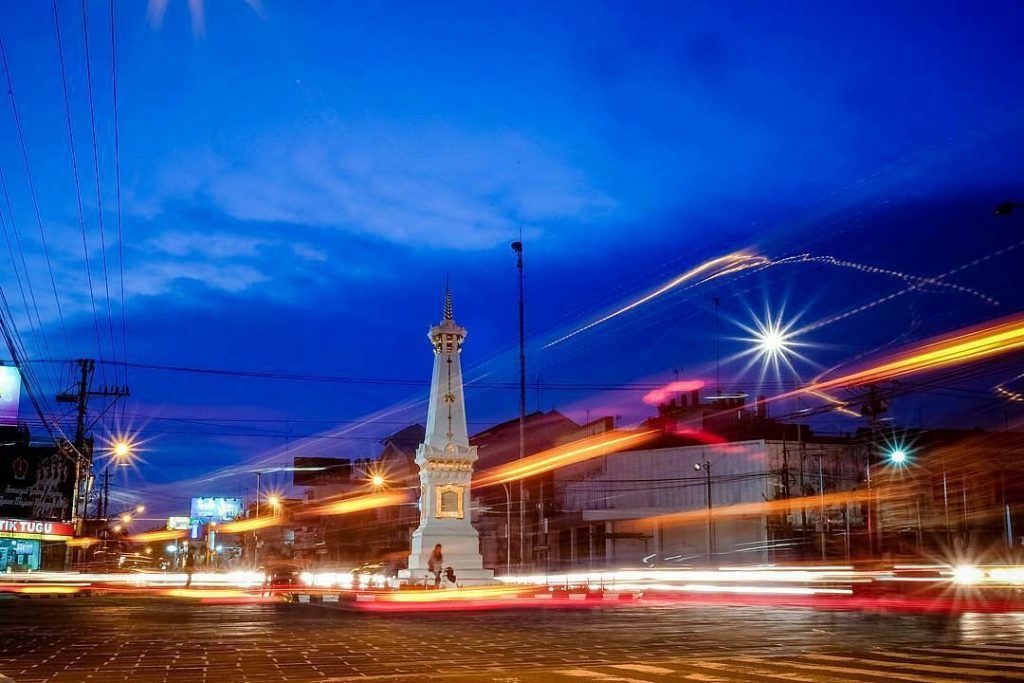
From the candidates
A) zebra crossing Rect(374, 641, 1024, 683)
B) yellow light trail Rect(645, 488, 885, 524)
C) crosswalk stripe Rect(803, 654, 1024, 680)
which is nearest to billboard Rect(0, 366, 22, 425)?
yellow light trail Rect(645, 488, 885, 524)

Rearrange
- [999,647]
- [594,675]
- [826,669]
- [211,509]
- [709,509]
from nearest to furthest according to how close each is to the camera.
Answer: [594,675]
[826,669]
[999,647]
[709,509]
[211,509]

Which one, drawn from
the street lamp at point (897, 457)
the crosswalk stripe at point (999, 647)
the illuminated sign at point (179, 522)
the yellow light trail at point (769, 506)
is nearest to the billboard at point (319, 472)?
the illuminated sign at point (179, 522)

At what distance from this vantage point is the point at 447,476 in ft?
121

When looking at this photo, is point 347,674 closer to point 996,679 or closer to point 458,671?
point 458,671

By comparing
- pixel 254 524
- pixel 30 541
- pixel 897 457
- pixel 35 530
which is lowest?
A: pixel 30 541

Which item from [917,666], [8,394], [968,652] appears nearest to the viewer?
[917,666]

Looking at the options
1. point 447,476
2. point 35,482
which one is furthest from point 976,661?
point 35,482

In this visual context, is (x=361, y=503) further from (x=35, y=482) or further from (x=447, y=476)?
(x=447, y=476)

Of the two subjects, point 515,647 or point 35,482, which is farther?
point 35,482

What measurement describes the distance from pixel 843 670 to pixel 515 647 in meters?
5.06

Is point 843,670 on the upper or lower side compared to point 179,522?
lower

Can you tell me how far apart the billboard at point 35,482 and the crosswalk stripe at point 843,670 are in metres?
56.0

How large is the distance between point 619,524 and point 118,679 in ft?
162

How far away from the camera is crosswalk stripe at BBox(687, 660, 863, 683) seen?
9562 mm
